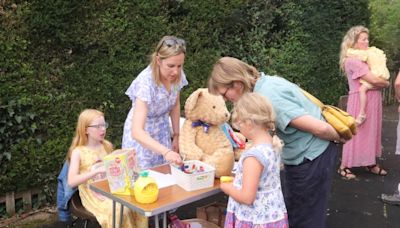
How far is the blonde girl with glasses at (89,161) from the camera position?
3340 mm

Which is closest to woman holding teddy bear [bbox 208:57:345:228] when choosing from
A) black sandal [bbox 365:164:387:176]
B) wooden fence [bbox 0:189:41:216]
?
wooden fence [bbox 0:189:41:216]

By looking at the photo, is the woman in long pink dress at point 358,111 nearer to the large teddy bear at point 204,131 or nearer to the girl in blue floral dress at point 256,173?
the large teddy bear at point 204,131

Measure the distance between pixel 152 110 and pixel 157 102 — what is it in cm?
7

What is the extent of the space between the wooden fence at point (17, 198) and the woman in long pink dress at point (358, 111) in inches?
152

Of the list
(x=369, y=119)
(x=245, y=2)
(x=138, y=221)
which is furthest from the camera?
(x=245, y=2)

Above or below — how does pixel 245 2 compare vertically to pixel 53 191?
above

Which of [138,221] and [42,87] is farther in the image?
[42,87]

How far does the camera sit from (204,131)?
10.9ft

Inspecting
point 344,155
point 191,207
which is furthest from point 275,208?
point 344,155

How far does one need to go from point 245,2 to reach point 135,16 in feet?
6.84

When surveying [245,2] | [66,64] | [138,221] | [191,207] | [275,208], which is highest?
[245,2]

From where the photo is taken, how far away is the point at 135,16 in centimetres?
520

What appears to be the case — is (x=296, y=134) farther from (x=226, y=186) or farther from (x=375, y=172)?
(x=375, y=172)

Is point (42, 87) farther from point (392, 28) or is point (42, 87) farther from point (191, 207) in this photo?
point (392, 28)
